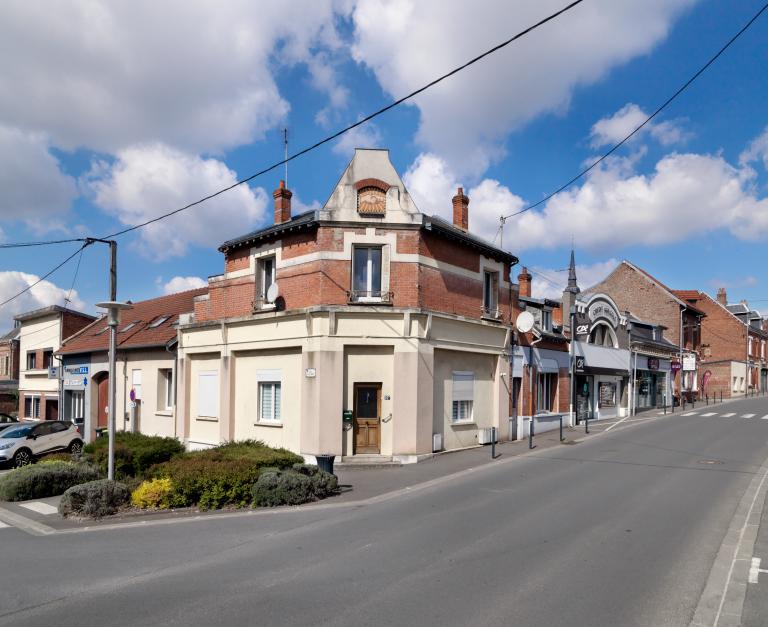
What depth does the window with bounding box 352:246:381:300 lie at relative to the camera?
1745 centimetres

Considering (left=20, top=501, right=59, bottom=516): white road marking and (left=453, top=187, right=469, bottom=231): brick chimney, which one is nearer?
(left=20, top=501, right=59, bottom=516): white road marking

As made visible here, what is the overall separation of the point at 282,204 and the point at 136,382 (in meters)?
10.5

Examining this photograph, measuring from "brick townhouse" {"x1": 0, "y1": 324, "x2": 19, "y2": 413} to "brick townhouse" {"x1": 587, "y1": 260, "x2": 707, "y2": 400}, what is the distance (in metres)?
43.7

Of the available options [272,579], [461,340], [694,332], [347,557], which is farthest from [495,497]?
[694,332]

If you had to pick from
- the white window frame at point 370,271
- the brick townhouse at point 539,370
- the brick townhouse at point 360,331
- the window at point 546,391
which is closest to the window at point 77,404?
the brick townhouse at point 360,331

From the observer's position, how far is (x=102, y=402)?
90.3ft

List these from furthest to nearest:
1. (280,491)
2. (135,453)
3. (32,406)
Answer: (32,406) → (135,453) → (280,491)

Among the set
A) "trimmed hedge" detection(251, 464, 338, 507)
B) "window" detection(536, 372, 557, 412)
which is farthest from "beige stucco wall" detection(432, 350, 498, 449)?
"trimmed hedge" detection(251, 464, 338, 507)

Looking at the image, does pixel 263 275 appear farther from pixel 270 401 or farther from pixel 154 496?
pixel 154 496

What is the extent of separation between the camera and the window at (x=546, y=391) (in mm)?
24234

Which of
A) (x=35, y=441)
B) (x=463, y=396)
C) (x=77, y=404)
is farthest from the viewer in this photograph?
(x=77, y=404)

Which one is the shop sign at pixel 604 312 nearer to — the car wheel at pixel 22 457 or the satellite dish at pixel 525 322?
the satellite dish at pixel 525 322

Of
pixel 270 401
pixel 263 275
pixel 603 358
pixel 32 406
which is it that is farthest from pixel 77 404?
pixel 603 358

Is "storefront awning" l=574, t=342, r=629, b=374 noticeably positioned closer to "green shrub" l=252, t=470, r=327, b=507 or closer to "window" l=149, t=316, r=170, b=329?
"green shrub" l=252, t=470, r=327, b=507
